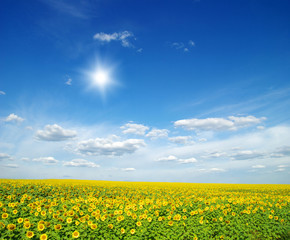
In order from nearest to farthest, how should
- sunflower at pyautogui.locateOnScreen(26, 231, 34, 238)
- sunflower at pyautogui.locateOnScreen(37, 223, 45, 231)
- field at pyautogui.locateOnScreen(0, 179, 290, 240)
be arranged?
sunflower at pyautogui.locateOnScreen(26, 231, 34, 238), sunflower at pyautogui.locateOnScreen(37, 223, 45, 231), field at pyautogui.locateOnScreen(0, 179, 290, 240)

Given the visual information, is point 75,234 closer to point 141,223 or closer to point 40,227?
point 40,227

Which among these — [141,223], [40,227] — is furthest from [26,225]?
[141,223]

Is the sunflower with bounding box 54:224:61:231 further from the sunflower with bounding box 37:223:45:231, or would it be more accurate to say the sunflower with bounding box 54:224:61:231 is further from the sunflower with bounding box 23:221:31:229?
the sunflower with bounding box 23:221:31:229

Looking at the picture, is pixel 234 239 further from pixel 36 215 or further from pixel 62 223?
pixel 36 215

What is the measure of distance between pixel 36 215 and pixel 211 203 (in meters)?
9.78

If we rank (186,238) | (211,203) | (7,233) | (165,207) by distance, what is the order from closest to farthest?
(7,233) → (186,238) → (165,207) → (211,203)

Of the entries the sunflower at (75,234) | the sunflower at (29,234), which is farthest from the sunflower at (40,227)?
the sunflower at (75,234)

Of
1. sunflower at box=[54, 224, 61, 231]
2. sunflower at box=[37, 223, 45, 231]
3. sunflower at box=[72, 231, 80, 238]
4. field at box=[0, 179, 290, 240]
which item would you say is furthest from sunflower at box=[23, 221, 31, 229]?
sunflower at box=[72, 231, 80, 238]

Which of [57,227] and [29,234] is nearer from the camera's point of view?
[29,234]

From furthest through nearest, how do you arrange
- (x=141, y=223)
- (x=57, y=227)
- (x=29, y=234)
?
(x=141, y=223) < (x=57, y=227) < (x=29, y=234)

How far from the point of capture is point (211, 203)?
1294cm

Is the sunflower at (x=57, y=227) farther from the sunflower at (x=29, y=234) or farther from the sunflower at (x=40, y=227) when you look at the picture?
the sunflower at (x=29, y=234)

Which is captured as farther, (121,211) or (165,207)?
(165,207)

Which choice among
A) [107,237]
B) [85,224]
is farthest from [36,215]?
[107,237]
